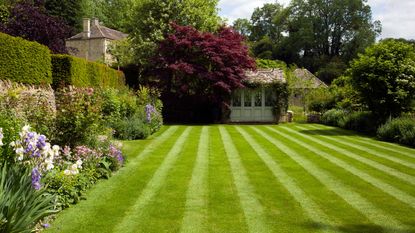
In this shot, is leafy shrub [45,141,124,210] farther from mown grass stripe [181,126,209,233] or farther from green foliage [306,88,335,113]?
green foliage [306,88,335,113]

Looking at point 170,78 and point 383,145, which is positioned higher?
point 170,78

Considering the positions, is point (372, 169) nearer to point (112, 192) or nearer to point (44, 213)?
point (112, 192)

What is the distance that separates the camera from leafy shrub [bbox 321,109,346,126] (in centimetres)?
2154

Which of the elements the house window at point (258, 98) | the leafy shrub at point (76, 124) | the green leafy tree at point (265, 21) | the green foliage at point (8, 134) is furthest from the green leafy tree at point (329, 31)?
the green foliage at point (8, 134)

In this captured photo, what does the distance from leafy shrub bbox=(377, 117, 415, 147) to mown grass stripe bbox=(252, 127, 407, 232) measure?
17.1 ft

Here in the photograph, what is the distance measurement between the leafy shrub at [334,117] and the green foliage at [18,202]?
18.6 m

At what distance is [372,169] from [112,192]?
5643 millimetres

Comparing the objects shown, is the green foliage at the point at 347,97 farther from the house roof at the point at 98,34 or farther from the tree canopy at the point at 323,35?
the house roof at the point at 98,34

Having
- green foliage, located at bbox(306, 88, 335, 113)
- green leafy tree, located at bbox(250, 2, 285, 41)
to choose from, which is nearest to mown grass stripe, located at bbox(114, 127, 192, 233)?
green foliage, located at bbox(306, 88, 335, 113)

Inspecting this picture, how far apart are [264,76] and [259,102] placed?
1612 mm

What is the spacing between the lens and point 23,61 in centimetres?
1127

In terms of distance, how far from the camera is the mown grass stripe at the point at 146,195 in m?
5.39

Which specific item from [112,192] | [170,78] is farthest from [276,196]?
[170,78]

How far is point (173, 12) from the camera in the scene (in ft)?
96.7
